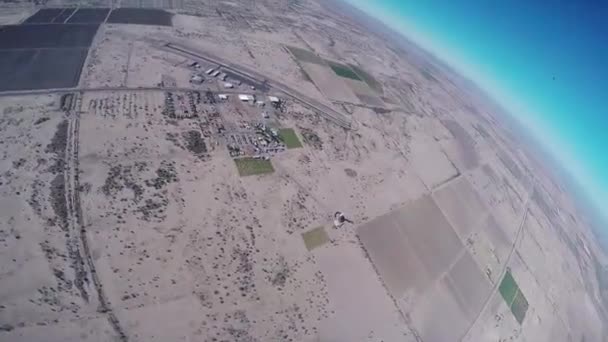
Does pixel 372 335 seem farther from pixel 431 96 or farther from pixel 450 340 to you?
pixel 431 96

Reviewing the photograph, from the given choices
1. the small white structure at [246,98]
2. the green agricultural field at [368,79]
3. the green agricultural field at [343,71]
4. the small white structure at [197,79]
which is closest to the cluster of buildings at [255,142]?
the small white structure at [246,98]

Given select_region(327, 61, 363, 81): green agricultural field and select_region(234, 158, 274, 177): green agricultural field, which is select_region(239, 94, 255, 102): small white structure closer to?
select_region(234, 158, 274, 177): green agricultural field

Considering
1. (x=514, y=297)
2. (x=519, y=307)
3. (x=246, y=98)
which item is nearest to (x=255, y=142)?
(x=246, y=98)

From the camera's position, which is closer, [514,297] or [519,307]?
[519,307]

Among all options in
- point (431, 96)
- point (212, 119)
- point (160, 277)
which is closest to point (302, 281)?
Answer: point (160, 277)

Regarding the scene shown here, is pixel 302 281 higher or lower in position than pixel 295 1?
lower

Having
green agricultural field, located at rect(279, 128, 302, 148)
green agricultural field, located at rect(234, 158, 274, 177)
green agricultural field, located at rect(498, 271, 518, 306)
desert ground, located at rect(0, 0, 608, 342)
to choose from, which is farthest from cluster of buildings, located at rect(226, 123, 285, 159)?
green agricultural field, located at rect(498, 271, 518, 306)

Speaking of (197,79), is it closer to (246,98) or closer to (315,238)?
(246,98)

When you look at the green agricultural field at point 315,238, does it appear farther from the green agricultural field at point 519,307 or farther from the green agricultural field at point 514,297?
the green agricultural field at point 519,307
